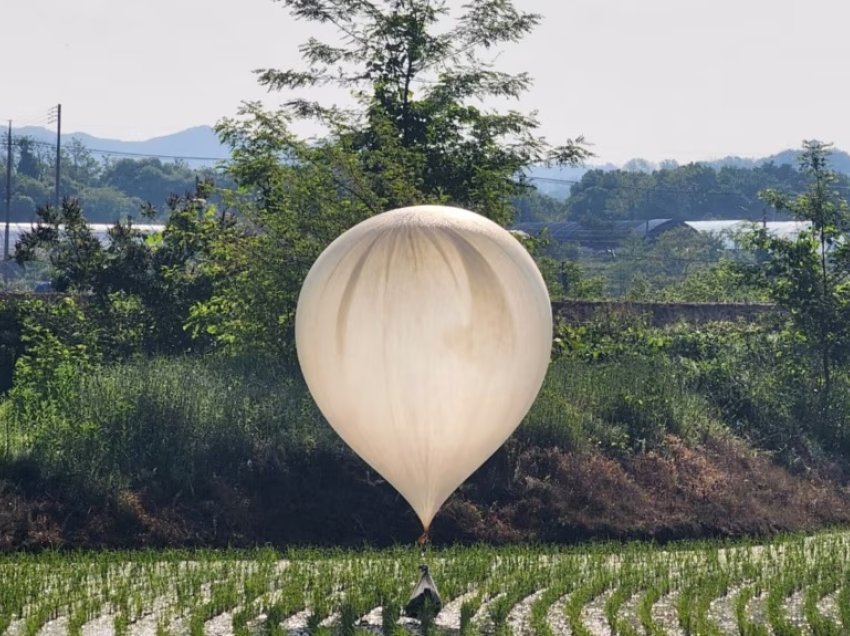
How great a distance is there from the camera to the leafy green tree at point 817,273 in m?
29.5

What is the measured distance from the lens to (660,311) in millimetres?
36031

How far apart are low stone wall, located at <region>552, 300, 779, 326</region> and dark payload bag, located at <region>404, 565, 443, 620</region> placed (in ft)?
55.0

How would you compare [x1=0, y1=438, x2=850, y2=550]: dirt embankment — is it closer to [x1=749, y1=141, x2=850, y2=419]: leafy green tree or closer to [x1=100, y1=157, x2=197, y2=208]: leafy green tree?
[x1=749, y1=141, x2=850, y2=419]: leafy green tree

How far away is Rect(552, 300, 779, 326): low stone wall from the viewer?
108 feet

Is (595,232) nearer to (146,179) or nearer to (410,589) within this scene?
(146,179)

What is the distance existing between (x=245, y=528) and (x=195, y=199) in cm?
1238

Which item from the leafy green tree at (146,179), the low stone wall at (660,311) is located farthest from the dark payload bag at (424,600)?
the leafy green tree at (146,179)

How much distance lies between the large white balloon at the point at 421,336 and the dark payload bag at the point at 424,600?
112 centimetres

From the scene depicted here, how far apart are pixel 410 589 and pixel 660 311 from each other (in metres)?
21.0

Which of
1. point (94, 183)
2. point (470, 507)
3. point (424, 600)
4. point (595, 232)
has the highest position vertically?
point (94, 183)

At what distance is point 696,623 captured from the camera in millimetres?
14625

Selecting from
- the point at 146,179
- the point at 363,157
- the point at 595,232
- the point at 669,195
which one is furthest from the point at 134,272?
the point at 146,179

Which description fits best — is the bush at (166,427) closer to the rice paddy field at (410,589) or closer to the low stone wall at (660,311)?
the rice paddy field at (410,589)

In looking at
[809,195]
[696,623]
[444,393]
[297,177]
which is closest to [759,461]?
[809,195]
